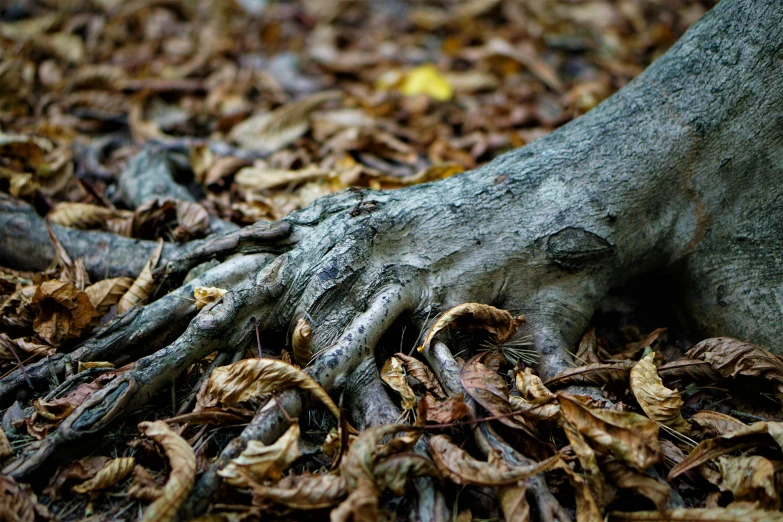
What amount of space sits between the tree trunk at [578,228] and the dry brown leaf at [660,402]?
370 millimetres

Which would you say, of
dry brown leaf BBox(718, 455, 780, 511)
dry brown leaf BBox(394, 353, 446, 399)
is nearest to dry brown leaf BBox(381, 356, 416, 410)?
dry brown leaf BBox(394, 353, 446, 399)

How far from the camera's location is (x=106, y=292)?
8.73 feet

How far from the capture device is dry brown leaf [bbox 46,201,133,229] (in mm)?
3271

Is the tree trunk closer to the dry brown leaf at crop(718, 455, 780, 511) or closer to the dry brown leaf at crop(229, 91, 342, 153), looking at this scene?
the dry brown leaf at crop(718, 455, 780, 511)

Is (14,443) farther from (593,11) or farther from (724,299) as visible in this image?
(593,11)

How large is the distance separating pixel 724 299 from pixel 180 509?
2543 mm

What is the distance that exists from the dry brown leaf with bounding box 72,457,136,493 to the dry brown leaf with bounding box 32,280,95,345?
744 mm

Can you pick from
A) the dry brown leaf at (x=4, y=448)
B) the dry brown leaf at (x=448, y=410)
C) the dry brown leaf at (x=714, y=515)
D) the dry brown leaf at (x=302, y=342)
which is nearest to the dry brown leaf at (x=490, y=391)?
the dry brown leaf at (x=448, y=410)

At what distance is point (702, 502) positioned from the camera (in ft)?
6.45

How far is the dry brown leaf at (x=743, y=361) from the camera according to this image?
2.28m

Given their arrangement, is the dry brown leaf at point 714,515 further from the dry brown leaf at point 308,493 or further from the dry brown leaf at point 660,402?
the dry brown leaf at point 308,493

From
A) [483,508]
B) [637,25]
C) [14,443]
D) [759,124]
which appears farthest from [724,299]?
[637,25]

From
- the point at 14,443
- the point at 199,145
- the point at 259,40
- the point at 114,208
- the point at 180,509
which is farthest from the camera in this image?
the point at 259,40

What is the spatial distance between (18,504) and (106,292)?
1.12 meters
